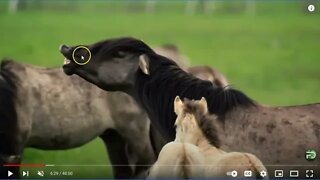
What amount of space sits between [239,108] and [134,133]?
0.99 m

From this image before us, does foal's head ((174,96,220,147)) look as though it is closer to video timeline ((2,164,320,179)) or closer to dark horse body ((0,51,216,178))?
video timeline ((2,164,320,179))

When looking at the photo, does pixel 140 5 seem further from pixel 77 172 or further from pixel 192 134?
pixel 77 172

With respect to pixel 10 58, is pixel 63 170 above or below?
below

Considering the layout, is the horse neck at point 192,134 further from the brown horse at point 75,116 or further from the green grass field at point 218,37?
the brown horse at point 75,116

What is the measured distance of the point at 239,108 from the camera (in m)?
5.79

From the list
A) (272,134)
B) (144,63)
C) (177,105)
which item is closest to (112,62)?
(144,63)

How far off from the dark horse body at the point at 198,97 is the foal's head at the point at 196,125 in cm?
10

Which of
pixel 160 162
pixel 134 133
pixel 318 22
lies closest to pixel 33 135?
pixel 134 133

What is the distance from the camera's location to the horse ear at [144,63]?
5918mm

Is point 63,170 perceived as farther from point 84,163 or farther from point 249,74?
point 249,74

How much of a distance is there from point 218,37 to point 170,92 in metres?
0.53

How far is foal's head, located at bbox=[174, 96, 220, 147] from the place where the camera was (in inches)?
221

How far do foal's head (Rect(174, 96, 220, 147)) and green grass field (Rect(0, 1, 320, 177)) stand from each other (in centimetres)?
52

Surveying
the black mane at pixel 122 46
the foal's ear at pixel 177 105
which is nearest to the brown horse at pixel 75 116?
the black mane at pixel 122 46
